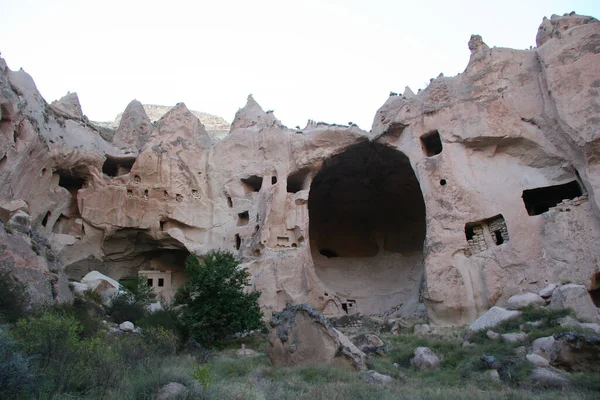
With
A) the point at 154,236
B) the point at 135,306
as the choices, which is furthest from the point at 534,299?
the point at 154,236

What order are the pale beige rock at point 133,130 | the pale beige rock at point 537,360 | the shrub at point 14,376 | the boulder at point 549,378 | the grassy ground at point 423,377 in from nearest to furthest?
the shrub at point 14,376 < the grassy ground at point 423,377 < the boulder at point 549,378 < the pale beige rock at point 537,360 < the pale beige rock at point 133,130

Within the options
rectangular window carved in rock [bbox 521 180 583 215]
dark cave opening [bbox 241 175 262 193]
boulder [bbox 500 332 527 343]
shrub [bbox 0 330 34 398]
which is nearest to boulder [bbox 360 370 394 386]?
boulder [bbox 500 332 527 343]

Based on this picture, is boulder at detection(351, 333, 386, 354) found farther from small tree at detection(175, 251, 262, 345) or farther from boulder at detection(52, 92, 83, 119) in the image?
boulder at detection(52, 92, 83, 119)

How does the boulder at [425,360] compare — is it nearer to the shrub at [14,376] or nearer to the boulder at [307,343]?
the boulder at [307,343]

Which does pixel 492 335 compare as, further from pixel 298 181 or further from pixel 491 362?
pixel 298 181

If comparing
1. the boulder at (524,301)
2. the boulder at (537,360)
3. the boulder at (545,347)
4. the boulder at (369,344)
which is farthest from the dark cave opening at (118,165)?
the boulder at (537,360)

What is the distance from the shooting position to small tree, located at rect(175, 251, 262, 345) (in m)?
12.8

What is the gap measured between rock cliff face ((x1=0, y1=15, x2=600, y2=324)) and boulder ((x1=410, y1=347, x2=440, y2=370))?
5.43m

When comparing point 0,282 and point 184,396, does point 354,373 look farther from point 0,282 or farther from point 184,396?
point 0,282

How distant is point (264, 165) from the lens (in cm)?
2092

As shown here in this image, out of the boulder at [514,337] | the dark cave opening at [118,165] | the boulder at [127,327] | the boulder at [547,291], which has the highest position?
the dark cave opening at [118,165]

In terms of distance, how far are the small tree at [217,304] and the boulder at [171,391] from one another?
273 inches

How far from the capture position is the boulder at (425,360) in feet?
30.8

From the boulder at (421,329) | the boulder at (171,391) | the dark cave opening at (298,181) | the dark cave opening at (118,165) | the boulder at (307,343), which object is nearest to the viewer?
the boulder at (171,391)
